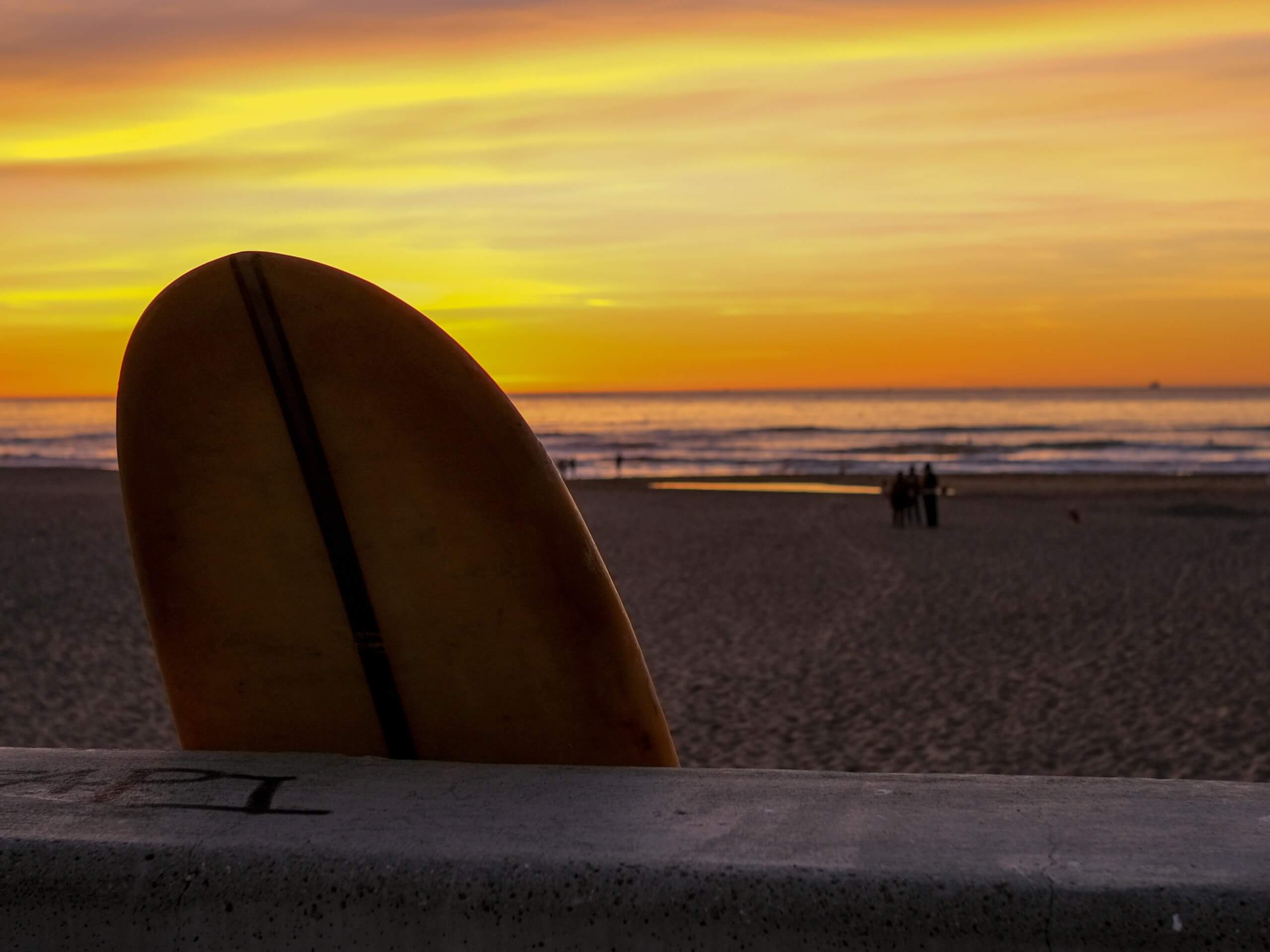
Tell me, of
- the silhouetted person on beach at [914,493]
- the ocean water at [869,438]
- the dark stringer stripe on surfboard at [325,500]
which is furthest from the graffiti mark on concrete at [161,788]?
the ocean water at [869,438]

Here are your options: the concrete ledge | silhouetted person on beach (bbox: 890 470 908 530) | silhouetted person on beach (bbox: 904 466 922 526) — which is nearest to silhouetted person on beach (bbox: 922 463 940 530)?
silhouetted person on beach (bbox: 904 466 922 526)

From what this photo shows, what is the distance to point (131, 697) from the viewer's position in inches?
307

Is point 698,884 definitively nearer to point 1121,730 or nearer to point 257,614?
point 257,614

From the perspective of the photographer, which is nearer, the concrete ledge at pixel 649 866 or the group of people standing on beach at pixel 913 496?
the concrete ledge at pixel 649 866

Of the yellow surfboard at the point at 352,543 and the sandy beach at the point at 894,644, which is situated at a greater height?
the yellow surfboard at the point at 352,543

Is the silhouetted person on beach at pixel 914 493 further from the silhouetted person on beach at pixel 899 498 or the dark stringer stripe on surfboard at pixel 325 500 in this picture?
the dark stringer stripe on surfboard at pixel 325 500

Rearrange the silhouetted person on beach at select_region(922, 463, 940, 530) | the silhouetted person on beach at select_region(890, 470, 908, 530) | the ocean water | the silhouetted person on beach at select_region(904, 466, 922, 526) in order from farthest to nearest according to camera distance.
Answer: the ocean water < the silhouetted person on beach at select_region(904, 466, 922, 526) < the silhouetted person on beach at select_region(890, 470, 908, 530) < the silhouetted person on beach at select_region(922, 463, 940, 530)

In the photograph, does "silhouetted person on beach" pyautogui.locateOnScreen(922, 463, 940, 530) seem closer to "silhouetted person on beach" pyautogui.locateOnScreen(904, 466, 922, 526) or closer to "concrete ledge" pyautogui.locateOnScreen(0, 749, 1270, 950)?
"silhouetted person on beach" pyautogui.locateOnScreen(904, 466, 922, 526)

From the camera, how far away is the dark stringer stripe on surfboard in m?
2.54

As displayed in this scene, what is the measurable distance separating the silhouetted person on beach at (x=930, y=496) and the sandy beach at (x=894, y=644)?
0.40 meters

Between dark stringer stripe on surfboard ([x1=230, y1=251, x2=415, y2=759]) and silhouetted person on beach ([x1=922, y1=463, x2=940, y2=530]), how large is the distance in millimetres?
18104

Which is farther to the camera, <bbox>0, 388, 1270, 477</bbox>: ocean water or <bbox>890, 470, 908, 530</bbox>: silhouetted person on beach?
<bbox>0, 388, 1270, 477</bbox>: ocean water

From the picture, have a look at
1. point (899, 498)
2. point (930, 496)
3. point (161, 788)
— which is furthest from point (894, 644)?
point (899, 498)

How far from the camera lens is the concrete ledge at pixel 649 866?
149 cm
